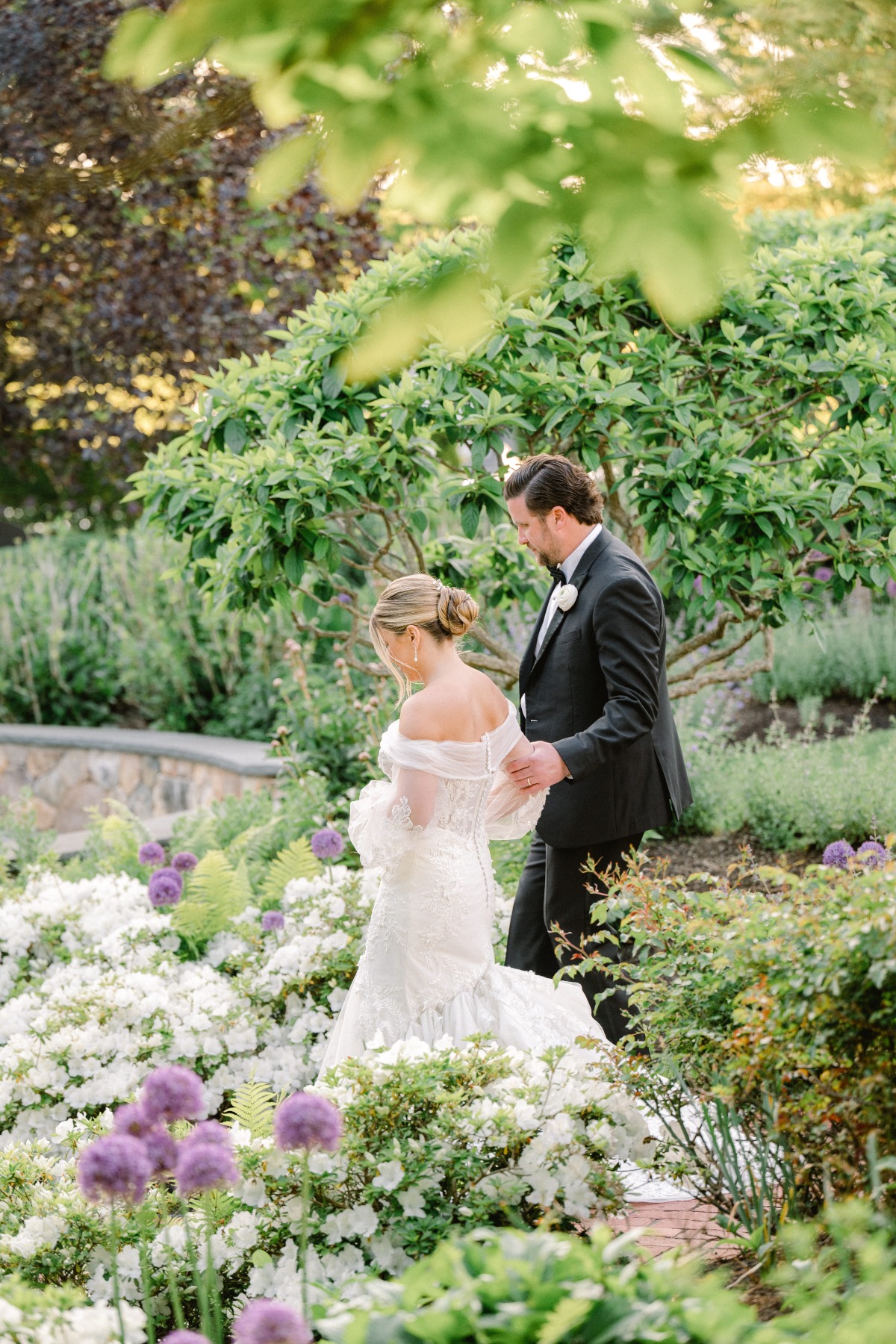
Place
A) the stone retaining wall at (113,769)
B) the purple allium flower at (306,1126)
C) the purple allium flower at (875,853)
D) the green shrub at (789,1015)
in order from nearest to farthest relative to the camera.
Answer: the purple allium flower at (306,1126)
the green shrub at (789,1015)
the purple allium flower at (875,853)
the stone retaining wall at (113,769)

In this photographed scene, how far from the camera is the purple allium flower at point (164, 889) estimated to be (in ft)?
14.3

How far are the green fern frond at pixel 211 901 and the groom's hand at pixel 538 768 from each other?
1.59 m

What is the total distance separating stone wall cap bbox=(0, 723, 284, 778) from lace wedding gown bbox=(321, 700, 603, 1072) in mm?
3374

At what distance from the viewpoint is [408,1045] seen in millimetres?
2594

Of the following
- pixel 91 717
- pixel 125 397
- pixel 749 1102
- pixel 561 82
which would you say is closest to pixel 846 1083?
pixel 749 1102

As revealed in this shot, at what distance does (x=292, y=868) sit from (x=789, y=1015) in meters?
2.99

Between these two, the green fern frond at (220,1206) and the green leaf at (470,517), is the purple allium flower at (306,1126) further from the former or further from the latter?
the green leaf at (470,517)

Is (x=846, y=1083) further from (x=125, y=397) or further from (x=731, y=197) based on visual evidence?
(x=125, y=397)

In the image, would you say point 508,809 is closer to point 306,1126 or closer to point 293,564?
point 293,564

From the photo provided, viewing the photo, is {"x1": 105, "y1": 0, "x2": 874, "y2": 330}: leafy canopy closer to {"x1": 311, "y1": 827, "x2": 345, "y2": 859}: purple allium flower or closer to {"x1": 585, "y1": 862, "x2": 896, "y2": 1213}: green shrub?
{"x1": 585, "y1": 862, "x2": 896, "y2": 1213}: green shrub

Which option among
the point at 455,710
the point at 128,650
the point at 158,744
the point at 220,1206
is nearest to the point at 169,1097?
the point at 220,1206

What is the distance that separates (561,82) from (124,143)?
9.34 m

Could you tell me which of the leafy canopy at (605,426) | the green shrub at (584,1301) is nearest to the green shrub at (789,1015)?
the green shrub at (584,1301)

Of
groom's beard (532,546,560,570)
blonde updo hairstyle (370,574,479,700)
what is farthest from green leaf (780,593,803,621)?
blonde updo hairstyle (370,574,479,700)
